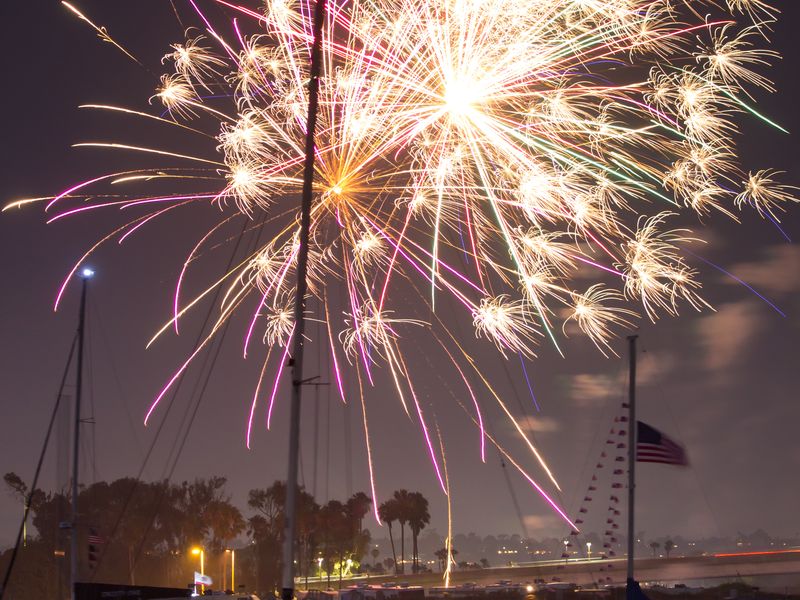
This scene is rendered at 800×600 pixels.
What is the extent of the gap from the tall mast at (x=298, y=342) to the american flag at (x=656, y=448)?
36.2 ft

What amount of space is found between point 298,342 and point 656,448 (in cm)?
1185

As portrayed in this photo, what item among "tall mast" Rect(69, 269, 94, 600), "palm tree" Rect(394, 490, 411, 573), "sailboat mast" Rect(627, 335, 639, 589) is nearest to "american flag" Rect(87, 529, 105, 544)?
"tall mast" Rect(69, 269, 94, 600)

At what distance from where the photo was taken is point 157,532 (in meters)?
87.5

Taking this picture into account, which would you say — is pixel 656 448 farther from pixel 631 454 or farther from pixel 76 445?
pixel 76 445

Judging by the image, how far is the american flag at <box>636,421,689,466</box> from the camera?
24359mm

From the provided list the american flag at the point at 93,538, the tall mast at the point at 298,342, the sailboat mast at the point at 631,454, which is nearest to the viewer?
the tall mast at the point at 298,342

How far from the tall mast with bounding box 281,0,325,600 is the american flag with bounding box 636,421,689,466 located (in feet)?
36.2

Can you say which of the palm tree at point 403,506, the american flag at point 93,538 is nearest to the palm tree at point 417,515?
the palm tree at point 403,506

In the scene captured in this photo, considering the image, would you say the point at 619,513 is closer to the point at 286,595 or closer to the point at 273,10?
the point at 286,595

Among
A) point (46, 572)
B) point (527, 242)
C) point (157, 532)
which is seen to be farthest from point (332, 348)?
point (157, 532)

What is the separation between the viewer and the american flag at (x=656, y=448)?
79.9 feet

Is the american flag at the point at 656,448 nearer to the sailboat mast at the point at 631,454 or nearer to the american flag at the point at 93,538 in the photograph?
the sailboat mast at the point at 631,454

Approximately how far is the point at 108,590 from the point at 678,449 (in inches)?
541

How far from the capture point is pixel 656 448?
80.3ft
